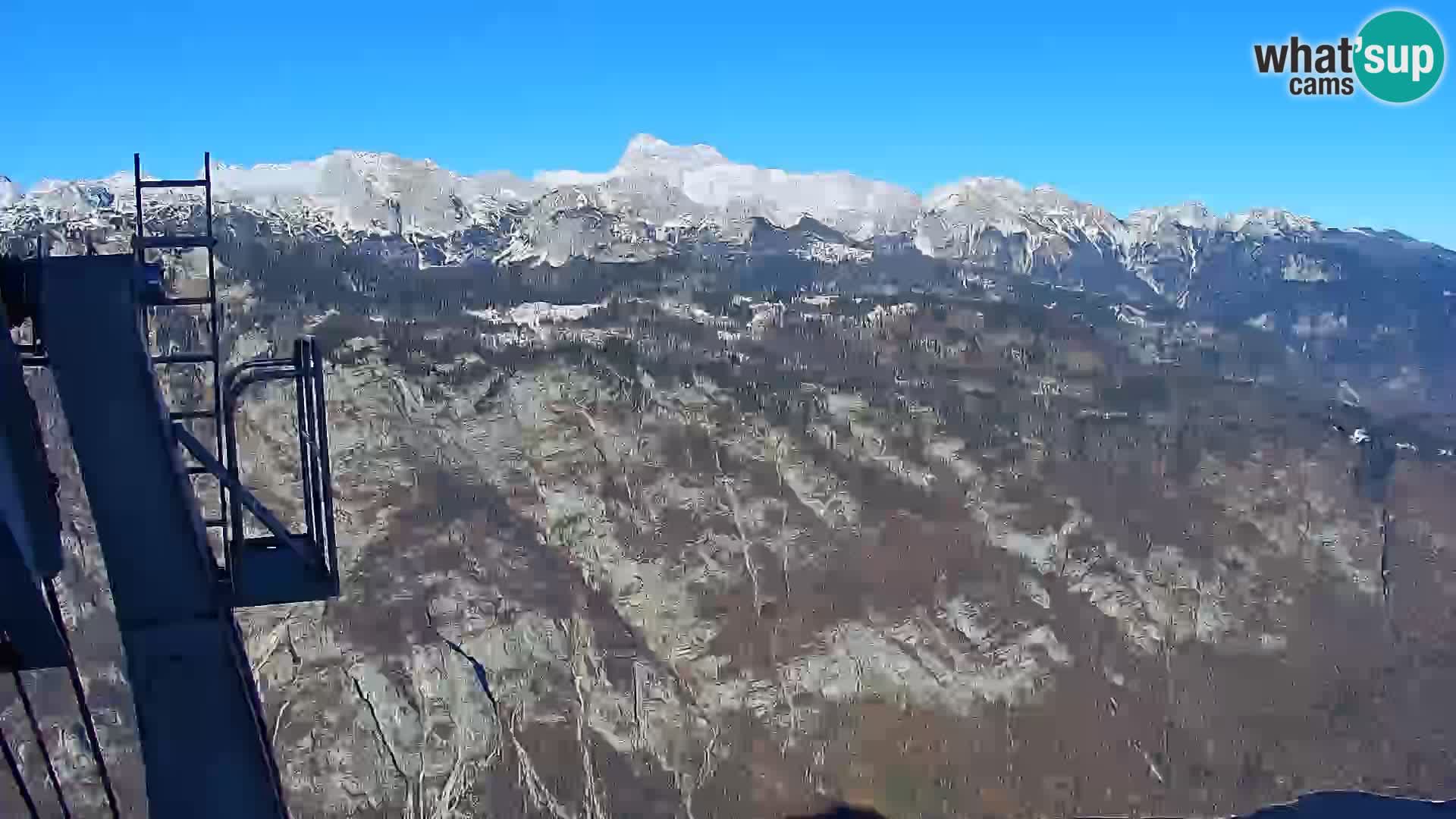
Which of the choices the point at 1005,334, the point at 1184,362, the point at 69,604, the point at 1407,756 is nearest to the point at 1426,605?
the point at 1407,756

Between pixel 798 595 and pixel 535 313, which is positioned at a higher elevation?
pixel 535 313

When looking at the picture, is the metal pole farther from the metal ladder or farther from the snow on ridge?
the snow on ridge

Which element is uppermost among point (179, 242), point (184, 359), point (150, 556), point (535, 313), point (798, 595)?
point (535, 313)

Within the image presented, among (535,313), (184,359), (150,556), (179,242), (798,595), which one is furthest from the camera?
(535,313)

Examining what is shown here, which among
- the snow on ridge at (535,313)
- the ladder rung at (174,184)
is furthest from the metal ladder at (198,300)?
the snow on ridge at (535,313)

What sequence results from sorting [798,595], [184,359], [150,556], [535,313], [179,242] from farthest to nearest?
[535,313], [798,595], [184,359], [179,242], [150,556]

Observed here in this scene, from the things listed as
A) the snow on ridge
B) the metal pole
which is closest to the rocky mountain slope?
the snow on ridge

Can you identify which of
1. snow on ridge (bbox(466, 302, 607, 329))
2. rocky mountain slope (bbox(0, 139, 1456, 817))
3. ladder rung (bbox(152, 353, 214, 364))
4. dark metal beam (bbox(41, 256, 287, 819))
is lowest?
rocky mountain slope (bbox(0, 139, 1456, 817))

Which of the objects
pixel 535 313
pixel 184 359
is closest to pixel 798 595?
pixel 535 313

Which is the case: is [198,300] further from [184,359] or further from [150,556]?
[150,556]
